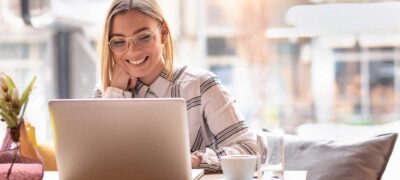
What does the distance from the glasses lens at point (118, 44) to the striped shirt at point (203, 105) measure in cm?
14

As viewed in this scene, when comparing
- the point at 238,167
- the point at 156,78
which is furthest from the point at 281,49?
the point at 238,167

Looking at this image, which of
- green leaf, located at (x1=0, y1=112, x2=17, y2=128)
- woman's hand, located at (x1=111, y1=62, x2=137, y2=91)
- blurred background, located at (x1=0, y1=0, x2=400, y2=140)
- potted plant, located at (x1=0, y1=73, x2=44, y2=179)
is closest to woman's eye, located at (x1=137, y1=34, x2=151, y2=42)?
woman's hand, located at (x1=111, y1=62, x2=137, y2=91)

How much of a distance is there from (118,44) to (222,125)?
16.2 inches

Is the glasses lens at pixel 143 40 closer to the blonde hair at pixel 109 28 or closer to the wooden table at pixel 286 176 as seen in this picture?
the blonde hair at pixel 109 28

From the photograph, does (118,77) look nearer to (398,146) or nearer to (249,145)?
(249,145)

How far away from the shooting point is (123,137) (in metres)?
1.60

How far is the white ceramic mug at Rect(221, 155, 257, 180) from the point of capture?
1.64 meters

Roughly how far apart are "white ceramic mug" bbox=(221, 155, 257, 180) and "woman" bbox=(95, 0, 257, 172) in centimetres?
35

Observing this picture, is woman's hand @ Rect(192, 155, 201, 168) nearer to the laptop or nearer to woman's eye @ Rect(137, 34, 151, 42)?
the laptop

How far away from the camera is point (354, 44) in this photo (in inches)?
140

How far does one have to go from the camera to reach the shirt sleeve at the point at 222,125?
1.99m

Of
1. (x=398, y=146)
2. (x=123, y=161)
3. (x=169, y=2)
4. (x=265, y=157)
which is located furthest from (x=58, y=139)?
(x=169, y=2)

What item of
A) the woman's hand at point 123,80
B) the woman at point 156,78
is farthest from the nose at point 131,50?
the woman's hand at point 123,80

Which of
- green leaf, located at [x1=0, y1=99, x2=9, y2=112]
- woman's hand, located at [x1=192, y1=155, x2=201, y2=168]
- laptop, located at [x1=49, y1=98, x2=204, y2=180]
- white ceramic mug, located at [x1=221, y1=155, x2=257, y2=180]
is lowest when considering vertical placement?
woman's hand, located at [x1=192, y1=155, x2=201, y2=168]
